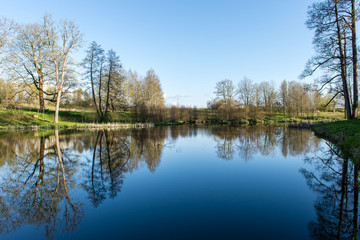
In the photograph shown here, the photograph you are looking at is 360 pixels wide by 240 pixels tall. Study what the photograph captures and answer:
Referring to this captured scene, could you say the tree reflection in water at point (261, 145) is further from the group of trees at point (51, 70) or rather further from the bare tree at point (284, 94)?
the bare tree at point (284, 94)

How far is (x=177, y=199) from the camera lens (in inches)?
159

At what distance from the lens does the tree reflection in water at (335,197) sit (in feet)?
9.12

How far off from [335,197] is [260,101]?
5453 cm

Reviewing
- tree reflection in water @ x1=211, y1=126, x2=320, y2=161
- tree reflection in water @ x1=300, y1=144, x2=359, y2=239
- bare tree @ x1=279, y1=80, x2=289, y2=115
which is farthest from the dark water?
bare tree @ x1=279, y1=80, x2=289, y2=115

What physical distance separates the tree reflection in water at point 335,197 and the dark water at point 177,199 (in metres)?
0.01

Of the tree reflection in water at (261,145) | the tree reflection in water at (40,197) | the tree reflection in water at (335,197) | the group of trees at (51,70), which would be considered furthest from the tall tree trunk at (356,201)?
the group of trees at (51,70)

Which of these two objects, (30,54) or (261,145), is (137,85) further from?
(261,145)

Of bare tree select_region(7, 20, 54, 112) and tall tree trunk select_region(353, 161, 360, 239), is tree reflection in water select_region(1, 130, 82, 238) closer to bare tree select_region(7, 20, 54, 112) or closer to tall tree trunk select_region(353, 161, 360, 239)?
tall tree trunk select_region(353, 161, 360, 239)

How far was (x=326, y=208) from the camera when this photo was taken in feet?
11.3

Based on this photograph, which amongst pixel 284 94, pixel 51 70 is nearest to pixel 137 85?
pixel 51 70

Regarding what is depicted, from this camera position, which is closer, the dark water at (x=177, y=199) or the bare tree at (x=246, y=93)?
the dark water at (x=177, y=199)

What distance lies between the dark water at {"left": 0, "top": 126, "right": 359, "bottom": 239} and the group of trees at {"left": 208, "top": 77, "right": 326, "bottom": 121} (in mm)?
31742

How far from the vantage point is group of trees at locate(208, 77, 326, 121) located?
38.1 m

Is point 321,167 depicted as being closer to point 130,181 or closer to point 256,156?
point 256,156
